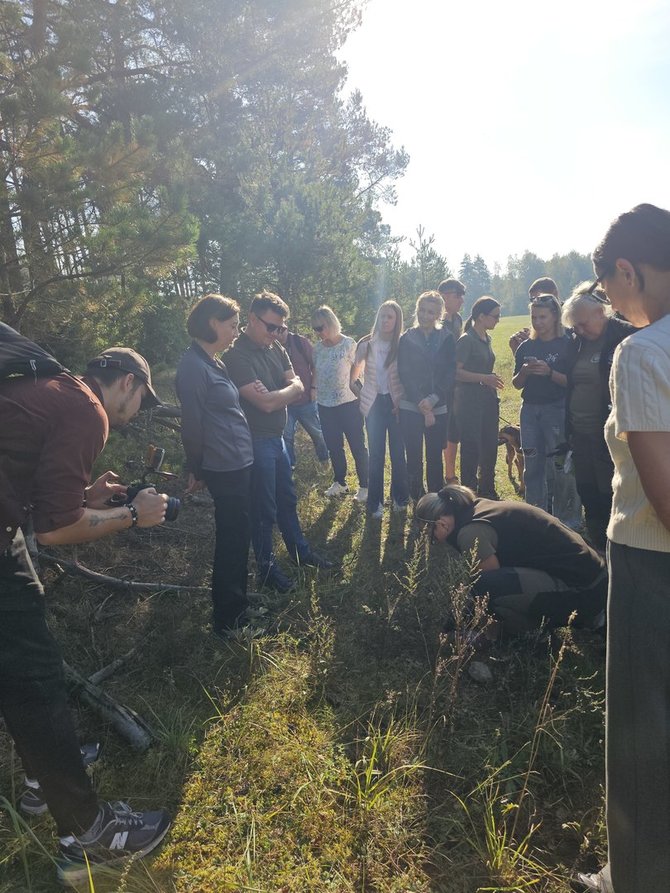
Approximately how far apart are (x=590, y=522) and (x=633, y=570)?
2.65 m

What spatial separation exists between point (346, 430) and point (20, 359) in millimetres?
4197

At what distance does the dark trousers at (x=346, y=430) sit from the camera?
555cm

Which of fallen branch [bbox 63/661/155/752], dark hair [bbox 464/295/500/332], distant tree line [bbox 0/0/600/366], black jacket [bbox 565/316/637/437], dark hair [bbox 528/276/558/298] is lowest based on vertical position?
fallen branch [bbox 63/661/155/752]

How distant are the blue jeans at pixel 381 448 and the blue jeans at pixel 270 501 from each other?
1246 millimetres

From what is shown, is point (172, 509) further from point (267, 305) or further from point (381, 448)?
point (381, 448)

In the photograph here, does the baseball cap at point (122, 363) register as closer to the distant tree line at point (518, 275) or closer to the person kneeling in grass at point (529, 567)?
the person kneeling in grass at point (529, 567)

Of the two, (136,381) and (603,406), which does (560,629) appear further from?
(136,381)

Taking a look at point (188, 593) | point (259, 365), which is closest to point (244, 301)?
point (259, 365)

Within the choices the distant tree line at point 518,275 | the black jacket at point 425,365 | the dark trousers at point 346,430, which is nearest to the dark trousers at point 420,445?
the black jacket at point 425,365

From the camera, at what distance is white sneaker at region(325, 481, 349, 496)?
19.0 feet

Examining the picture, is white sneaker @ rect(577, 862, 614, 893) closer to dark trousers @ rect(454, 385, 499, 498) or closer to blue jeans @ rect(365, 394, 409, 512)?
blue jeans @ rect(365, 394, 409, 512)

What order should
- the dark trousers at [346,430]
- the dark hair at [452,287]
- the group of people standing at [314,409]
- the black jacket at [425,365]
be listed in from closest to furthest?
1. the group of people standing at [314,409]
2. the black jacket at [425,365]
3. the dark trousers at [346,430]
4. the dark hair at [452,287]

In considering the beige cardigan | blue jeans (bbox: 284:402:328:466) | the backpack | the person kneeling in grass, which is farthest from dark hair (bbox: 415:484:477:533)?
blue jeans (bbox: 284:402:328:466)

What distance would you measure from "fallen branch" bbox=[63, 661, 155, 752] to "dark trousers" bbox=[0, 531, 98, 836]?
61 cm
